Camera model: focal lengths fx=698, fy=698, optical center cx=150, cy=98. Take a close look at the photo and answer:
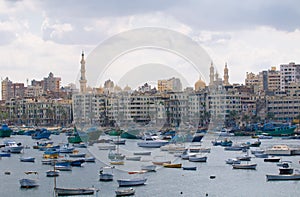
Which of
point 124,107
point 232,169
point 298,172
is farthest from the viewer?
point 124,107

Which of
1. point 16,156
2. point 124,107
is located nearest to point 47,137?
point 124,107

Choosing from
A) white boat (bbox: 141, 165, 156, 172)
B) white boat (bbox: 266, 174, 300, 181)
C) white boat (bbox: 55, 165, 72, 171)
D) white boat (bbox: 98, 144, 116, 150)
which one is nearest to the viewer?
white boat (bbox: 266, 174, 300, 181)

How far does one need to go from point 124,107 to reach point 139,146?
21061mm

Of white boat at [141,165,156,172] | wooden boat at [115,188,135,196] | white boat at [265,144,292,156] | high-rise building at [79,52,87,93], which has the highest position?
high-rise building at [79,52,87,93]

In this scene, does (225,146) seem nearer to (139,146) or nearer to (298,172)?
(139,146)

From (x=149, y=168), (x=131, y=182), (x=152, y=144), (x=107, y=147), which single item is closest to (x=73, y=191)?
(x=131, y=182)

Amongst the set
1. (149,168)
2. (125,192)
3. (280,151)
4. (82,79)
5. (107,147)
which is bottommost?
(125,192)

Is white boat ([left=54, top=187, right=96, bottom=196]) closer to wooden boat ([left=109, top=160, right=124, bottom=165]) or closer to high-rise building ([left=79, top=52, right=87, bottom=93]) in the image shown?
wooden boat ([left=109, top=160, right=124, bottom=165])

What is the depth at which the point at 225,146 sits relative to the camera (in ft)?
133

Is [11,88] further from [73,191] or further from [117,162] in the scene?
[73,191]

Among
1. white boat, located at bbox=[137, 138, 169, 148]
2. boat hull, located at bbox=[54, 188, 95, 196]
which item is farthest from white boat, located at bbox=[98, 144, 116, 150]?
boat hull, located at bbox=[54, 188, 95, 196]

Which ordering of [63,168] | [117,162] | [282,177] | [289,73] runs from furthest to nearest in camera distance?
[289,73] → [117,162] → [63,168] → [282,177]

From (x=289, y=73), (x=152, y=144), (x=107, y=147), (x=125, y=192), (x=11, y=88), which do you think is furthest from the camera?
(x=11, y=88)

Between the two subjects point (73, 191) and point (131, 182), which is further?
point (131, 182)
